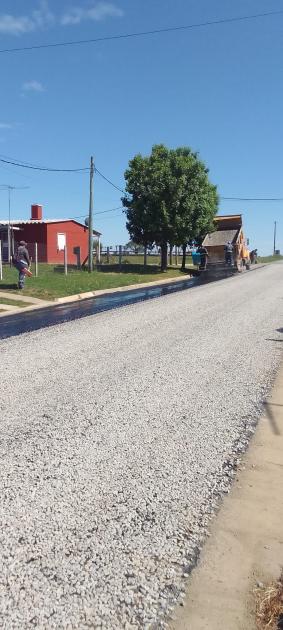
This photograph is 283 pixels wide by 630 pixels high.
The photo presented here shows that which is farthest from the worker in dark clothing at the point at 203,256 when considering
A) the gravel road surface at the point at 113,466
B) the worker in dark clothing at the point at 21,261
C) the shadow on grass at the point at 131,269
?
the gravel road surface at the point at 113,466

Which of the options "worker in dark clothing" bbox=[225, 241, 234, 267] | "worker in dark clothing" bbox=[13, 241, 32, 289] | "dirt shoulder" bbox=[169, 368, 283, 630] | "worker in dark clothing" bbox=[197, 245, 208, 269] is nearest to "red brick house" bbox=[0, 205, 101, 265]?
"worker in dark clothing" bbox=[197, 245, 208, 269]

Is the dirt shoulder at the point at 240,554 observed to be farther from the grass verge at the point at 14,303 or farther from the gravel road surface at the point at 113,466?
the grass verge at the point at 14,303

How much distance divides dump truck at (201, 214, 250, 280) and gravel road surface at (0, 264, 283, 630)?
81.4ft

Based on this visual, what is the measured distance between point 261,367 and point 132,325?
4.24 metres

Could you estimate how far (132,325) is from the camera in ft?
36.8

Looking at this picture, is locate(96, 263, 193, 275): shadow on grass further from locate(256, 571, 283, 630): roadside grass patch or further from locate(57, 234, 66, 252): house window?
locate(256, 571, 283, 630): roadside grass patch

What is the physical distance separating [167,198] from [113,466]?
91.6 ft

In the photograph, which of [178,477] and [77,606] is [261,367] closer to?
[178,477]

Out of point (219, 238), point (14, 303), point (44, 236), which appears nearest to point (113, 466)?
point (14, 303)

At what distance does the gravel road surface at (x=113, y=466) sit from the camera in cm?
261

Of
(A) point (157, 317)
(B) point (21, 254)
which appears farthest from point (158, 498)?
(B) point (21, 254)

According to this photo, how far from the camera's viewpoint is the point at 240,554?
3.01 m

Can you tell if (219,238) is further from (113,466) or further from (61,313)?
(113,466)

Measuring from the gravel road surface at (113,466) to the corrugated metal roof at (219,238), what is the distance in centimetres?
2542
